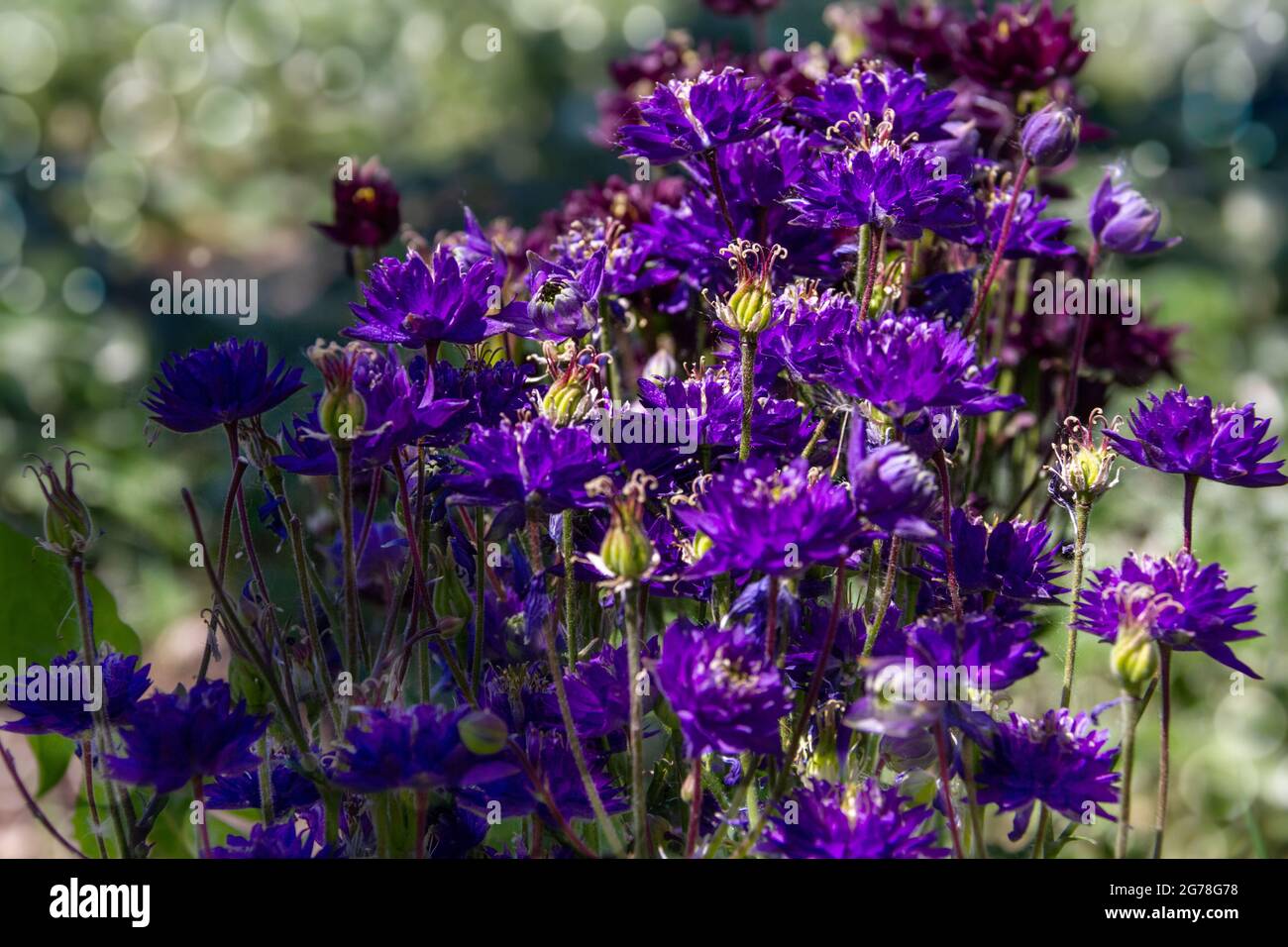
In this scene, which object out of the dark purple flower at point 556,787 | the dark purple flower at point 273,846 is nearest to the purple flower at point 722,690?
the dark purple flower at point 556,787

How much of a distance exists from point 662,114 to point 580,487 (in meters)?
0.29

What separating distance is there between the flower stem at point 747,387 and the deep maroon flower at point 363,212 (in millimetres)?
573

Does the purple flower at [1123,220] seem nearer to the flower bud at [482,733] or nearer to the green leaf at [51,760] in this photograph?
the flower bud at [482,733]

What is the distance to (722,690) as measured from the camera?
26.6 inches

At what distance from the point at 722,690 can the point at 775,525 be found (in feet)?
0.28

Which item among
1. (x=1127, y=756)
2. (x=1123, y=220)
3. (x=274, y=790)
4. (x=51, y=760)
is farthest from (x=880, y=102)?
(x=51, y=760)

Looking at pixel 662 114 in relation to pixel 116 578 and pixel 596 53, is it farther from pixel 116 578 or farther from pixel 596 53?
pixel 596 53

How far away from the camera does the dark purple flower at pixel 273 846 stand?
29.8 inches

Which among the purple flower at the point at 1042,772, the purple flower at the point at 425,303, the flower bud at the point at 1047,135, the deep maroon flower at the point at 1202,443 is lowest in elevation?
the purple flower at the point at 1042,772

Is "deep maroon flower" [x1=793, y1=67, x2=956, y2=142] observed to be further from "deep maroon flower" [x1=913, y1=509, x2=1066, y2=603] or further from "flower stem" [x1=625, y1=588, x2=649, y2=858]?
"flower stem" [x1=625, y1=588, x2=649, y2=858]

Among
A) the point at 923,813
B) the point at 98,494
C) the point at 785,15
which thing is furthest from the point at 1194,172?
the point at 923,813

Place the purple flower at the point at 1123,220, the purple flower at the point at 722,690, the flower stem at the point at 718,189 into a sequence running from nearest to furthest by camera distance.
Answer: the purple flower at the point at 722,690
the flower stem at the point at 718,189
the purple flower at the point at 1123,220

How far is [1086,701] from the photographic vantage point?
6.21ft

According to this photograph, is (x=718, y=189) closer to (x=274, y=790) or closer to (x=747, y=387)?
(x=747, y=387)
